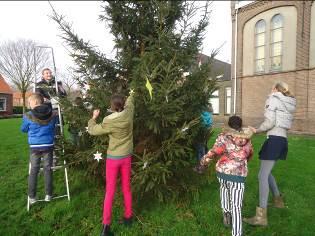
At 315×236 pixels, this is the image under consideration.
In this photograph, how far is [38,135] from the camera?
18.9ft

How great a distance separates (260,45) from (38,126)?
2178 cm

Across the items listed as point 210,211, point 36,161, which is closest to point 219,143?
point 210,211

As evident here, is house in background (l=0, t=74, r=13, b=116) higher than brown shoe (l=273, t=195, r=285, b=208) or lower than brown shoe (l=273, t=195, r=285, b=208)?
higher

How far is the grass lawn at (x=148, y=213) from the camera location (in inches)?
197

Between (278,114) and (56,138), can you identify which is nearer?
(278,114)

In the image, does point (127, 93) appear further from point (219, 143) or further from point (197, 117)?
point (219, 143)

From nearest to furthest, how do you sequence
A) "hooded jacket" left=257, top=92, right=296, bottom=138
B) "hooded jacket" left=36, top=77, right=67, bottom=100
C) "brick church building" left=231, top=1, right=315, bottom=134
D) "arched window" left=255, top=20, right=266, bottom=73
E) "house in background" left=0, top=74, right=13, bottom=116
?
"hooded jacket" left=257, top=92, right=296, bottom=138 → "hooded jacket" left=36, top=77, right=67, bottom=100 → "brick church building" left=231, top=1, right=315, bottom=134 → "arched window" left=255, top=20, right=266, bottom=73 → "house in background" left=0, top=74, right=13, bottom=116

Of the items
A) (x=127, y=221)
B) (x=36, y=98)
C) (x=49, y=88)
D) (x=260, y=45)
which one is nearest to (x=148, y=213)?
(x=127, y=221)

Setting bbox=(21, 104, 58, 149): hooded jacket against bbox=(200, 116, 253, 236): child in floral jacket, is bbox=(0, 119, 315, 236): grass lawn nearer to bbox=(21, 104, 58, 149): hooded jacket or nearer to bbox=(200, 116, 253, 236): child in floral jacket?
bbox=(200, 116, 253, 236): child in floral jacket

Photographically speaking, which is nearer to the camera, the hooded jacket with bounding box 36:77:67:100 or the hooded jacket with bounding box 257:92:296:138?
the hooded jacket with bounding box 257:92:296:138

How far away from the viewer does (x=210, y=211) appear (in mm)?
5613

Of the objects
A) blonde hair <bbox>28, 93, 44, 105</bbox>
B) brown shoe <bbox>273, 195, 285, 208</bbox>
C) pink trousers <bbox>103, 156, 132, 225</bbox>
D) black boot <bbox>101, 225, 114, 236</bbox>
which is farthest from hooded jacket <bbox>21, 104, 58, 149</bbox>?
brown shoe <bbox>273, 195, 285, 208</bbox>

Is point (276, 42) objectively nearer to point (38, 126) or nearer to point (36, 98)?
point (36, 98)

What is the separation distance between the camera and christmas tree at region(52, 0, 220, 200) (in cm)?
531
